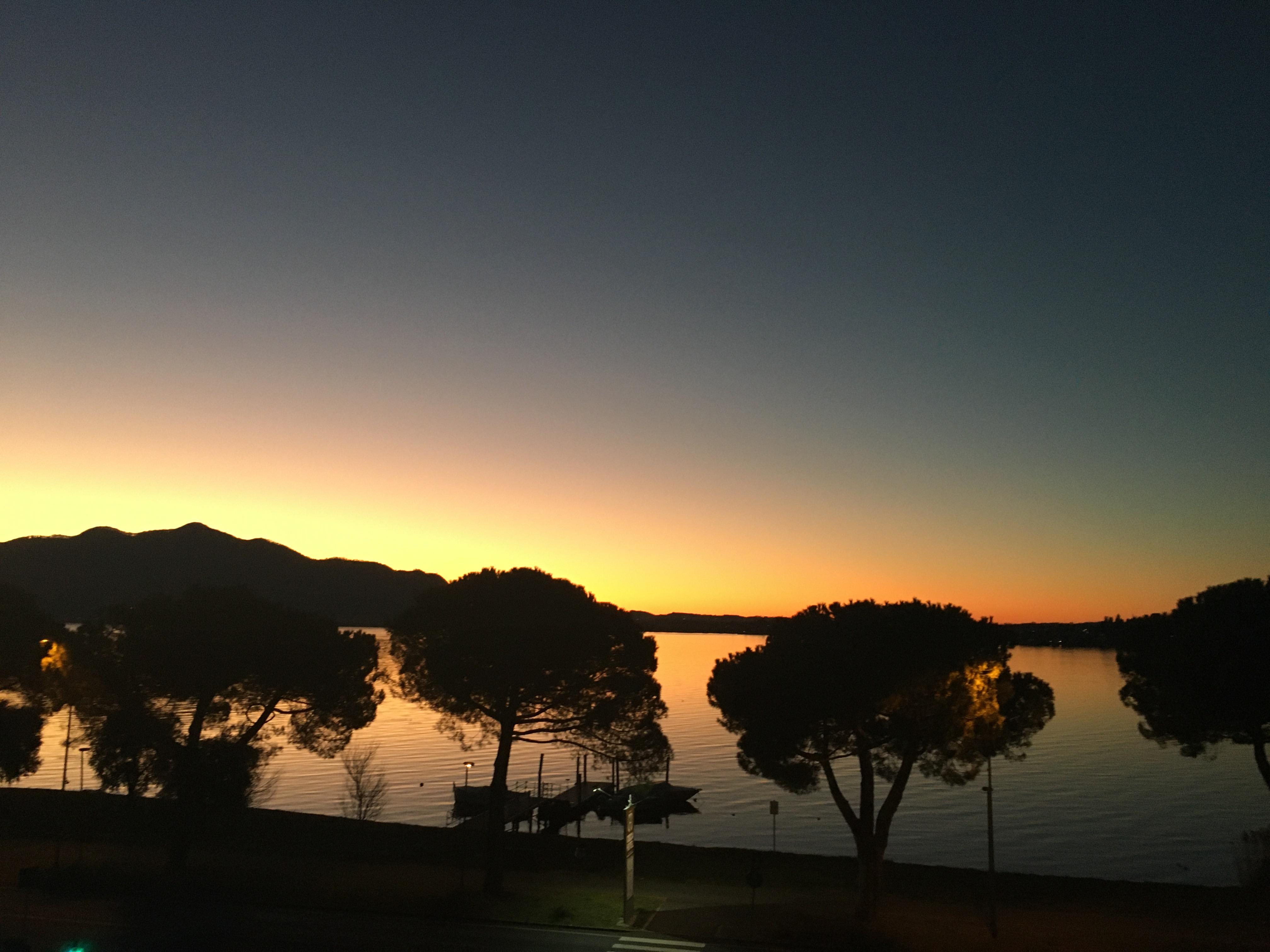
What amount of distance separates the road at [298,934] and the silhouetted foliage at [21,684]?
55.8 ft

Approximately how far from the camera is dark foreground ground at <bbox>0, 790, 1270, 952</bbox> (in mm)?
22406

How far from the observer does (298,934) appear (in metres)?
22.6

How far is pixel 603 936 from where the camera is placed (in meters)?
23.1

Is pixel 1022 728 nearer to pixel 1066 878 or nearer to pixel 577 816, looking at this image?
pixel 1066 878

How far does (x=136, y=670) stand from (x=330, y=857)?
411 inches

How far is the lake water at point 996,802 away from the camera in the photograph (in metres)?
53.2

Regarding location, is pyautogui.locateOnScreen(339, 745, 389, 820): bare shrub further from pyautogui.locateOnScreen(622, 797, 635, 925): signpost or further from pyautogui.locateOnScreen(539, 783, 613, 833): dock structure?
pyautogui.locateOnScreen(622, 797, 635, 925): signpost

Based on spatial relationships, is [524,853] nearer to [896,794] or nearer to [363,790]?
[896,794]

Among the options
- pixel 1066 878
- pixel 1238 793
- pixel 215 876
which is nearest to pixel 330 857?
pixel 215 876

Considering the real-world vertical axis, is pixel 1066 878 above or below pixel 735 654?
below

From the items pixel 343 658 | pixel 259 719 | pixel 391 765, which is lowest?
pixel 391 765

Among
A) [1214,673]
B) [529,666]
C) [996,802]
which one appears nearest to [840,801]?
[529,666]

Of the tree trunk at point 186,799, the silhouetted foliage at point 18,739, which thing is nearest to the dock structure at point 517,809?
the silhouetted foliage at point 18,739

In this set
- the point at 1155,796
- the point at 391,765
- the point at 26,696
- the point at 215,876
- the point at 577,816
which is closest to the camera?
the point at 215,876
